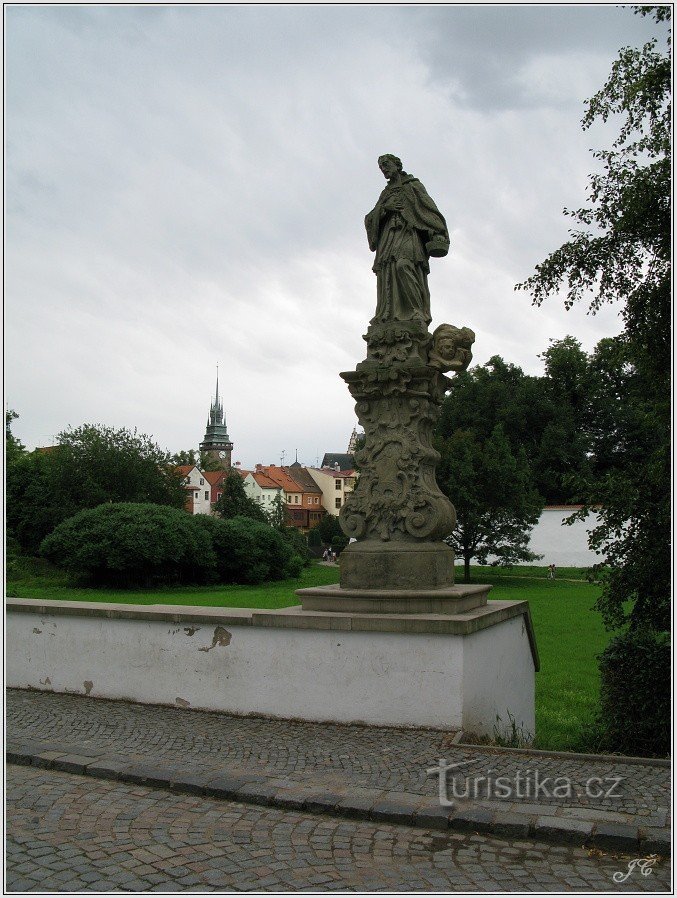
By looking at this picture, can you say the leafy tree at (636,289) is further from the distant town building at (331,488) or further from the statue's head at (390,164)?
the distant town building at (331,488)

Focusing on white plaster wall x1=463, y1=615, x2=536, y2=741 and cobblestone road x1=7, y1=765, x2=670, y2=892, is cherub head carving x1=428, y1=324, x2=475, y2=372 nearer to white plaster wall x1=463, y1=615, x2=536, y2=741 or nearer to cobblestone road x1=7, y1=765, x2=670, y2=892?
white plaster wall x1=463, y1=615, x2=536, y2=741

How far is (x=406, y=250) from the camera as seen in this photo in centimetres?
833

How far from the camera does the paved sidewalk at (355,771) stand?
176 inches

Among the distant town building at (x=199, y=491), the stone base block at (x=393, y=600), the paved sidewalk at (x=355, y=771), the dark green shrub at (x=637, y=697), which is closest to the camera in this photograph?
the paved sidewalk at (x=355, y=771)

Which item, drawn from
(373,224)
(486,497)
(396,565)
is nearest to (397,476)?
(396,565)

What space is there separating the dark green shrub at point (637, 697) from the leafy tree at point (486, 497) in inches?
1069

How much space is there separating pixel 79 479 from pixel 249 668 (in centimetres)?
3632

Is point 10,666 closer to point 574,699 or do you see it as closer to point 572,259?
Result: point 574,699

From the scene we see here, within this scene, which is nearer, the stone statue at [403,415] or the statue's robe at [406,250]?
the stone statue at [403,415]

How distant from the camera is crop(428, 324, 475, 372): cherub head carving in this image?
7.93 m

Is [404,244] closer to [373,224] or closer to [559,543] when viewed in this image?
[373,224]

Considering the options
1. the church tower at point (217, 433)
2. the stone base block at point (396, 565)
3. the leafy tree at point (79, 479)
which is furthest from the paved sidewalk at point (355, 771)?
the church tower at point (217, 433)

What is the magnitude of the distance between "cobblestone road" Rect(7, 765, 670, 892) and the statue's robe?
5.05 m

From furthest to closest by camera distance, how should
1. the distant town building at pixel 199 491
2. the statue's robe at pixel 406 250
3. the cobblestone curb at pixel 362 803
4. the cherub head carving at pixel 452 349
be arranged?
the distant town building at pixel 199 491
the statue's robe at pixel 406 250
the cherub head carving at pixel 452 349
the cobblestone curb at pixel 362 803
